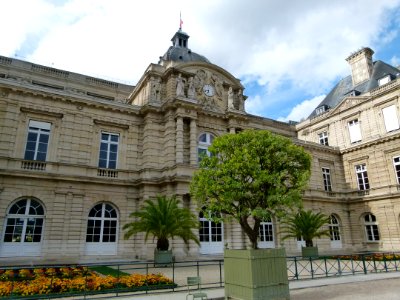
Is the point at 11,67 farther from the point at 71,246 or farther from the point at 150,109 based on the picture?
the point at 71,246

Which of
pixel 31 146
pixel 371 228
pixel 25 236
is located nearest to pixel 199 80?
pixel 31 146

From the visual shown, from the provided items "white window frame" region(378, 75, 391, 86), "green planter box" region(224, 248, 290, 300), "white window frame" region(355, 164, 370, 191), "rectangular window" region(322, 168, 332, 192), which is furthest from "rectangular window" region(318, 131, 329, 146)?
"green planter box" region(224, 248, 290, 300)

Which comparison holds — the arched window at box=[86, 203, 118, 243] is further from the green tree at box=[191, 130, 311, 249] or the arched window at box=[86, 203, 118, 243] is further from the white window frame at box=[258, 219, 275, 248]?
the white window frame at box=[258, 219, 275, 248]

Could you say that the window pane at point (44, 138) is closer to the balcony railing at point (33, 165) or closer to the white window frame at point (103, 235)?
the balcony railing at point (33, 165)

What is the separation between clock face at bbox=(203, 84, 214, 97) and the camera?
2459 cm

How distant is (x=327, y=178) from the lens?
100ft

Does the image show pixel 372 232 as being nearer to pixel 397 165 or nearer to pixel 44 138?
pixel 397 165

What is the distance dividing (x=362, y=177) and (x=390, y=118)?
603 cm

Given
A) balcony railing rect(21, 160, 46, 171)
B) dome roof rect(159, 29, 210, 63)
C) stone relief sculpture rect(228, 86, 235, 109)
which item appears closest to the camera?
balcony railing rect(21, 160, 46, 171)

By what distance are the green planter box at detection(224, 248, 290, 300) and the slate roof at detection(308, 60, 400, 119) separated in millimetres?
26125

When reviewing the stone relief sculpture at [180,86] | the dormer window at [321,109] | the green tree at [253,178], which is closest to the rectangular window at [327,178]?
the dormer window at [321,109]

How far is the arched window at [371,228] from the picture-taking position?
89.4 feet

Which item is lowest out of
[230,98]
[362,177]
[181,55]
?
[362,177]

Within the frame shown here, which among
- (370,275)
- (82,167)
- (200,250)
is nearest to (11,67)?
(82,167)
